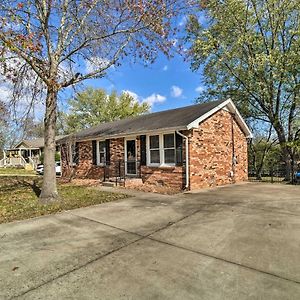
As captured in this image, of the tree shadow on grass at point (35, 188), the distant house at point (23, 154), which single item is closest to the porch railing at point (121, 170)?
the tree shadow on grass at point (35, 188)

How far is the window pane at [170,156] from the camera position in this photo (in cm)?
1180

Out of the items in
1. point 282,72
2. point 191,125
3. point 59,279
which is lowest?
point 59,279

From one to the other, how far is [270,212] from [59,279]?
549cm

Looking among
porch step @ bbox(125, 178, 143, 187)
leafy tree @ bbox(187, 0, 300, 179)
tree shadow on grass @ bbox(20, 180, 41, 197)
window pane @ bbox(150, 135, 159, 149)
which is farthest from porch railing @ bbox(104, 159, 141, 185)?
leafy tree @ bbox(187, 0, 300, 179)

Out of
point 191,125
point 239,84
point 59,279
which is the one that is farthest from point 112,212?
point 239,84

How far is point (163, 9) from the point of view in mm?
9414

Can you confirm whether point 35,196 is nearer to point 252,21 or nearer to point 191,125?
point 191,125

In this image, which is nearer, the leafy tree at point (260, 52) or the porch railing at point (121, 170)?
the porch railing at point (121, 170)

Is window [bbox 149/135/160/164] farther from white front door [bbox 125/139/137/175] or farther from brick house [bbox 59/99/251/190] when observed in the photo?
white front door [bbox 125/139/137/175]

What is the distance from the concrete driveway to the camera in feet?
10.5

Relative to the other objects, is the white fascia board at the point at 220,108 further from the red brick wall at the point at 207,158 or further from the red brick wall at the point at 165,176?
the red brick wall at the point at 165,176

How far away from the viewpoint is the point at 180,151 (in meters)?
11.4

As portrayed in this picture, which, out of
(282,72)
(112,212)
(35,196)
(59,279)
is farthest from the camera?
(282,72)

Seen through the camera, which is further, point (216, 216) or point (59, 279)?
point (216, 216)
